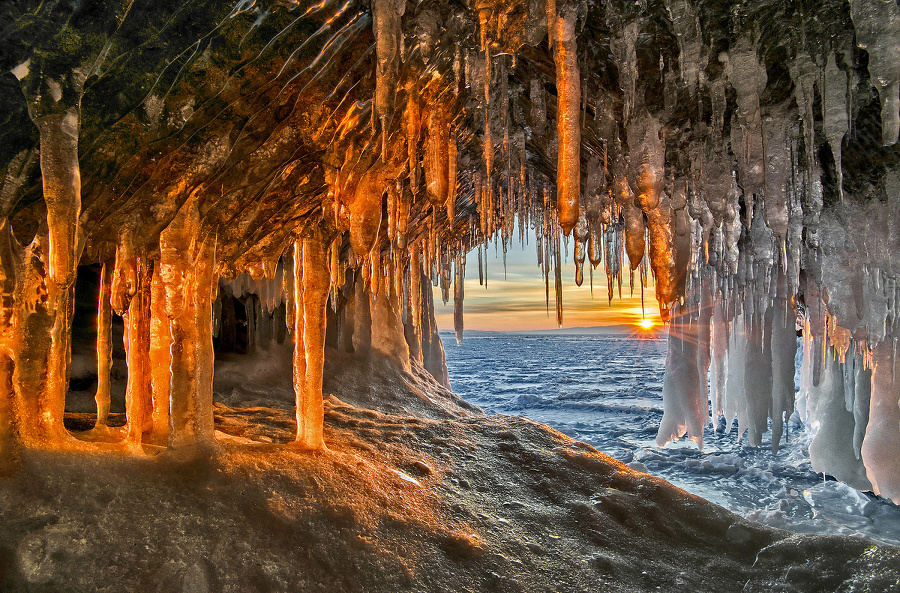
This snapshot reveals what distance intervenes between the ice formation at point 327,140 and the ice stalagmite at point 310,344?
0.02 m

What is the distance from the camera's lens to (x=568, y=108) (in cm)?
283

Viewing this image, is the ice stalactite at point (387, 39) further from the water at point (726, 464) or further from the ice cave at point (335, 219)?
the water at point (726, 464)

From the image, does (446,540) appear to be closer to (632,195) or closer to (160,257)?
(160,257)

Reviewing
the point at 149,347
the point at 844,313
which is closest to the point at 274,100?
the point at 149,347

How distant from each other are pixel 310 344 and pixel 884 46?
4110mm

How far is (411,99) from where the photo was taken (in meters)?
3.47

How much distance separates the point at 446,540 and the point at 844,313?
631cm

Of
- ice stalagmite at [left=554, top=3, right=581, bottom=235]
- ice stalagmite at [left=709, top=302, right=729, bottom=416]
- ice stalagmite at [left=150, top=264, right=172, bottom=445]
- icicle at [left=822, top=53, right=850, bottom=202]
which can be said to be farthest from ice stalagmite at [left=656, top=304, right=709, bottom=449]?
ice stalagmite at [left=150, top=264, right=172, bottom=445]

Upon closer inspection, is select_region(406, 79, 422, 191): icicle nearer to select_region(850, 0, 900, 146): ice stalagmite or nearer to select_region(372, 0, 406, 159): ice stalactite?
select_region(372, 0, 406, 159): ice stalactite

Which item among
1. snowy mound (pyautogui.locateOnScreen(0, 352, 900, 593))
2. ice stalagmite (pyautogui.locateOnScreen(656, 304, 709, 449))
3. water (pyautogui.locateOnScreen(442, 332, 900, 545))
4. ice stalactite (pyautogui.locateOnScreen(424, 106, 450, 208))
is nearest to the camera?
snowy mound (pyautogui.locateOnScreen(0, 352, 900, 593))

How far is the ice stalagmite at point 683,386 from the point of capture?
30.4 ft

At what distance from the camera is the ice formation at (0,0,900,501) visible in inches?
89.8

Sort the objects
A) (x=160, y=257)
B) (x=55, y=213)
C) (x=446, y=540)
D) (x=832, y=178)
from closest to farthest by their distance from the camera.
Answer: (x=55, y=213) → (x=446, y=540) → (x=160, y=257) → (x=832, y=178)

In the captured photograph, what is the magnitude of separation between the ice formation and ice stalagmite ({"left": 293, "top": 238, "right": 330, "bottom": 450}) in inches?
0.7
